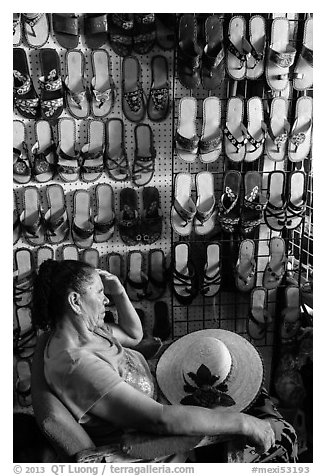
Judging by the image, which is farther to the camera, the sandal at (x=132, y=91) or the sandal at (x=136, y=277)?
the sandal at (x=136, y=277)

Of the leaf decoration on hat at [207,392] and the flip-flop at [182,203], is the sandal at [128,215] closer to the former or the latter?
the flip-flop at [182,203]

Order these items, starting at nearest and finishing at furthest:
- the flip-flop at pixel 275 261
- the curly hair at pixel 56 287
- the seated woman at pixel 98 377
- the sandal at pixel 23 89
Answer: the seated woman at pixel 98 377 → the curly hair at pixel 56 287 → the sandal at pixel 23 89 → the flip-flop at pixel 275 261

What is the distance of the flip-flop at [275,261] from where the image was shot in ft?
8.25

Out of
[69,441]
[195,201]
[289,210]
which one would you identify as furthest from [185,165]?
[69,441]

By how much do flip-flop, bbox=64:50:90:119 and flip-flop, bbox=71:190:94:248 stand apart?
12.9 inches

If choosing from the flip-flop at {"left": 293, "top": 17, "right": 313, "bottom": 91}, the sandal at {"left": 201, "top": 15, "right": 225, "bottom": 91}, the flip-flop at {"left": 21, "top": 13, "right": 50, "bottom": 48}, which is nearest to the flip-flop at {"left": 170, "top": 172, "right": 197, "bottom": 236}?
the sandal at {"left": 201, "top": 15, "right": 225, "bottom": 91}

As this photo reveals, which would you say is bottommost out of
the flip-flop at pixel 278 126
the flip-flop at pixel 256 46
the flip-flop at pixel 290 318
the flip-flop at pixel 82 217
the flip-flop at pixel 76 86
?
the flip-flop at pixel 290 318

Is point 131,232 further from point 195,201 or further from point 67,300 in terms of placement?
point 67,300

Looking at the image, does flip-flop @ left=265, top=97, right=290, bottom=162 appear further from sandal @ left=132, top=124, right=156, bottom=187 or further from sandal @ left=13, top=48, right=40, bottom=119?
sandal @ left=13, top=48, right=40, bottom=119

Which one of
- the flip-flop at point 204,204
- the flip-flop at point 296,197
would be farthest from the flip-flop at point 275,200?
the flip-flop at point 204,204

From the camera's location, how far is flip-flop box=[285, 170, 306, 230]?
2467mm

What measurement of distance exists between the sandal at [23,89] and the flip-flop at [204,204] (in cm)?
73

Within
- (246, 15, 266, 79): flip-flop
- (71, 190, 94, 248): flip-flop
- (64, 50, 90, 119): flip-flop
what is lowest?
(71, 190, 94, 248): flip-flop

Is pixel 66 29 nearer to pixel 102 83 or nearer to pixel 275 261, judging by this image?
pixel 102 83
